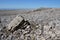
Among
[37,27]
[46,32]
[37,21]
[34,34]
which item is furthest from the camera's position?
[37,21]

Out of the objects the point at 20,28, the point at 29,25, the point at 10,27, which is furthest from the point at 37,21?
the point at 10,27

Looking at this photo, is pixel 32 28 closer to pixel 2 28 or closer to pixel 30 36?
pixel 30 36

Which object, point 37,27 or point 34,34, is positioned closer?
point 34,34

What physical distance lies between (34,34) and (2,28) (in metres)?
3.18

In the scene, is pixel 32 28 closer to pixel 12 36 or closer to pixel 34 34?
pixel 34 34

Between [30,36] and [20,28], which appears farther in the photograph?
[20,28]

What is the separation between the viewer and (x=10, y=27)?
1127cm

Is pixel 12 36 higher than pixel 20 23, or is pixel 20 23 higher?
pixel 20 23

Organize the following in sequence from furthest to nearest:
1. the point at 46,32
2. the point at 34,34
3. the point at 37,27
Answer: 1. the point at 37,27
2. the point at 34,34
3. the point at 46,32

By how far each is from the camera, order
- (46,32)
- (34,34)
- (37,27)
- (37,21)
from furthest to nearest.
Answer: (37,21), (37,27), (34,34), (46,32)

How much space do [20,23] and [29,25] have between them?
75 centimetres

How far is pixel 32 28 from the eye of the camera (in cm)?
1086

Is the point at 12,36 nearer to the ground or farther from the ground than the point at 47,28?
nearer to the ground

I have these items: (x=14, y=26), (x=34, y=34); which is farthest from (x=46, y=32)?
(x=14, y=26)
